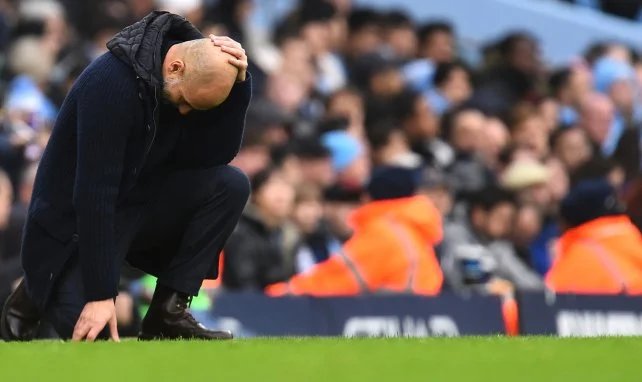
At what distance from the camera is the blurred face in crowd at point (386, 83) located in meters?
15.8

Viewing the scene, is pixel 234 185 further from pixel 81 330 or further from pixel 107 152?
pixel 81 330

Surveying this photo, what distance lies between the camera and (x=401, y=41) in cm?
1720

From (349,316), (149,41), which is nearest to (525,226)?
(349,316)

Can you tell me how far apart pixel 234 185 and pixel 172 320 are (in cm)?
67

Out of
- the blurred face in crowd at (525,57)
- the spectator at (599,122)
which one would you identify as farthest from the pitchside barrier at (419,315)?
the blurred face in crowd at (525,57)

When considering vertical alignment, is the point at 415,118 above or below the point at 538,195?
above

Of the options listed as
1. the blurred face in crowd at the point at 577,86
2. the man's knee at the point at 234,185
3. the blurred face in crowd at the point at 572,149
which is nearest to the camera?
the man's knee at the point at 234,185

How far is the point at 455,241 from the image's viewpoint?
1242cm

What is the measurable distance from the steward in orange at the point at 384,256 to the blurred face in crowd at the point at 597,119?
6416 millimetres

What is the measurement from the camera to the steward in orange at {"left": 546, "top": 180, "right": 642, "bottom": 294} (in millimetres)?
11219

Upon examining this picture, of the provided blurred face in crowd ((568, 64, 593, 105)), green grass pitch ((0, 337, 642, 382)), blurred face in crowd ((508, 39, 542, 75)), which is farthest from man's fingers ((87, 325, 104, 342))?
blurred face in crowd ((508, 39, 542, 75))

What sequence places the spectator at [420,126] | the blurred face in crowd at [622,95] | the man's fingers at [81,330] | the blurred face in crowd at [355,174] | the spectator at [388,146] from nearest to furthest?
the man's fingers at [81,330] → the blurred face in crowd at [355,174] → the spectator at [388,146] → the spectator at [420,126] → the blurred face in crowd at [622,95]

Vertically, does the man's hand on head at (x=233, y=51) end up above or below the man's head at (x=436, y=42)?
above

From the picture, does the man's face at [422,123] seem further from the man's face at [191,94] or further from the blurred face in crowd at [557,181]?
the man's face at [191,94]
